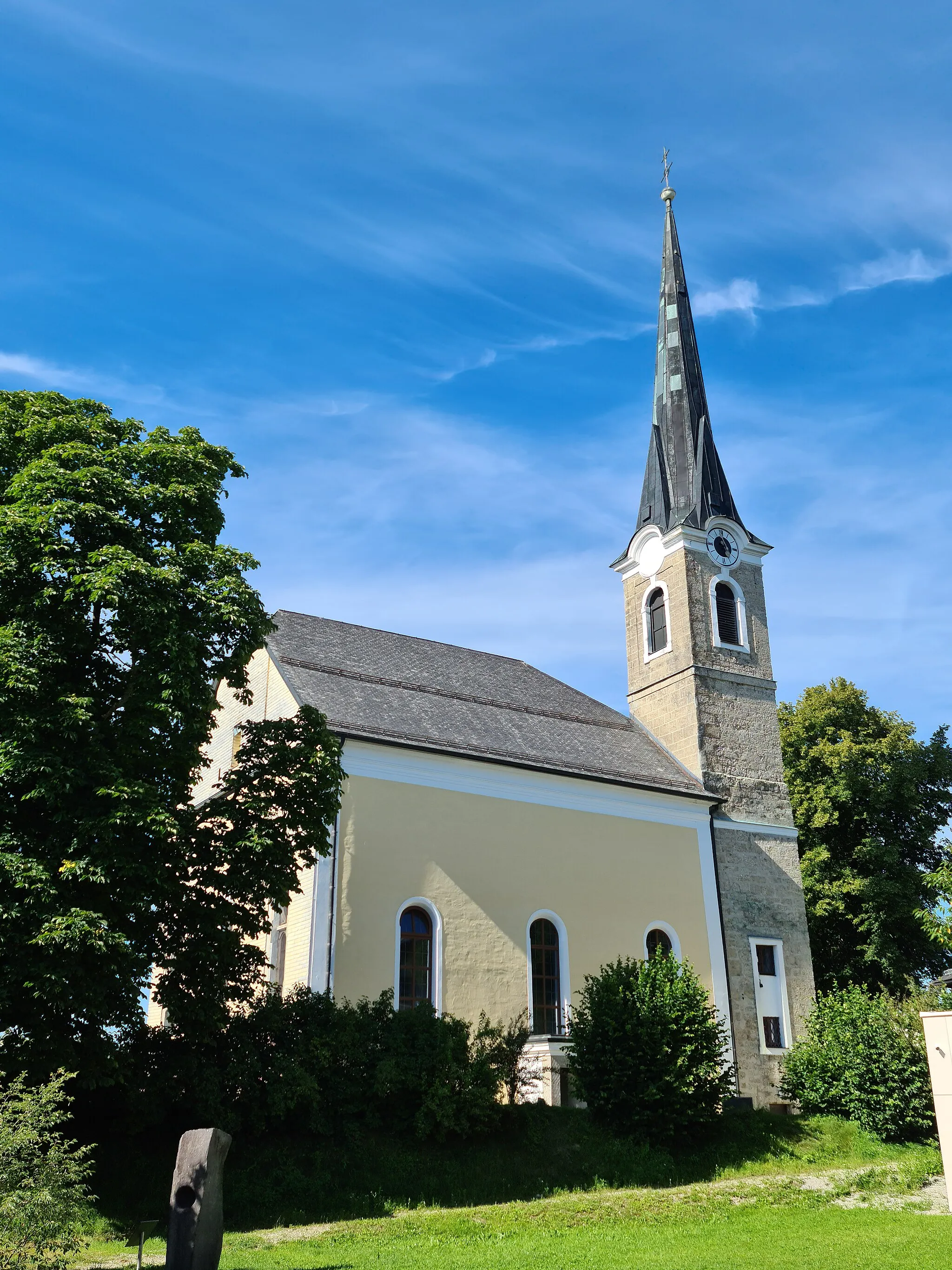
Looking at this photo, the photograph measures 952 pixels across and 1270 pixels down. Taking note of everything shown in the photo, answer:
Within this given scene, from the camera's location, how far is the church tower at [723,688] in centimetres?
2594

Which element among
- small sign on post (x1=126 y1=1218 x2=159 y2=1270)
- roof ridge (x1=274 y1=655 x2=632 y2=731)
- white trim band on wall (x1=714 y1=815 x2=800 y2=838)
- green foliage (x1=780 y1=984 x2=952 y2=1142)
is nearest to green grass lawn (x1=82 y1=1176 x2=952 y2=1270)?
small sign on post (x1=126 y1=1218 x2=159 y2=1270)

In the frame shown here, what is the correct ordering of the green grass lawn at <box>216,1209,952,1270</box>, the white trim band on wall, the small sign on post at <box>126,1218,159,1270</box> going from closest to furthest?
the small sign on post at <box>126,1218,159,1270</box> → the green grass lawn at <box>216,1209,952,1270</box> → the white trim band on wall

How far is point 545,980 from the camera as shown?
22.9m

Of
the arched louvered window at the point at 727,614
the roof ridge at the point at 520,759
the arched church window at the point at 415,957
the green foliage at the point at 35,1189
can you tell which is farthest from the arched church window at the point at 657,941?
the green foliage at the point at 35,1189

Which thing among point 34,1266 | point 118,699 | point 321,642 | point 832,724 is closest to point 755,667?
point 832,724

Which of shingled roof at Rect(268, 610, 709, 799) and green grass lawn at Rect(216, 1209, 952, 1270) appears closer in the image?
green grass lawn at Rect(216, 1209, 952, 1270)

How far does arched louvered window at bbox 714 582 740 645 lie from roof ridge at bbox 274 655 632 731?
3.60 m

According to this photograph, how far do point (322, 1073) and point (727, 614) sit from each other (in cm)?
1827

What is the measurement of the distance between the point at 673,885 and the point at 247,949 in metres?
11.8

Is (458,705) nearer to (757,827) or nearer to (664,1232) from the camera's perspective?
(757,827)

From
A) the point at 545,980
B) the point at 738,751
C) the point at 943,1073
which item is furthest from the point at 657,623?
the point at 943,1073

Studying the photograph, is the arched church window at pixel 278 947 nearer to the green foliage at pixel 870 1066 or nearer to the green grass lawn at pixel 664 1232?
the green grass lawn at pixel 664 1232

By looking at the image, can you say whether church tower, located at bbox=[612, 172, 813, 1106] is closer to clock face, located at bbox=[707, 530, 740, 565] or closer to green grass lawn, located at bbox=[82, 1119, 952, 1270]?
clock face, located at bbox=[707, 530, 740, 565]

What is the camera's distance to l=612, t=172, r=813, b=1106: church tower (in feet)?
85.1
